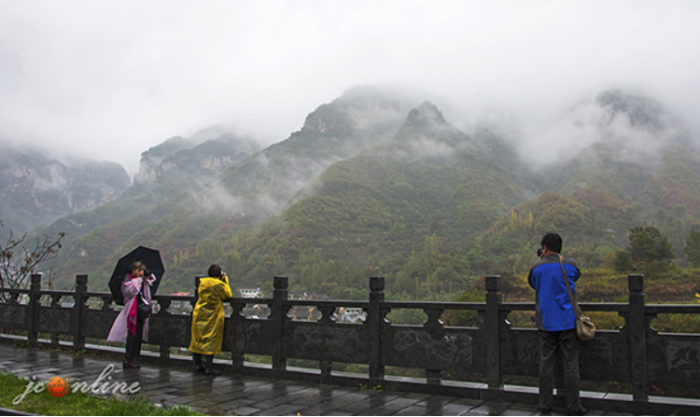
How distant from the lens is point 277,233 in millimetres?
Result: 103062

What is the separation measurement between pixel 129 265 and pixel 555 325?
19.9ft

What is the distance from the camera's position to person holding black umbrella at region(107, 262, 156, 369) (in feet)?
23.1

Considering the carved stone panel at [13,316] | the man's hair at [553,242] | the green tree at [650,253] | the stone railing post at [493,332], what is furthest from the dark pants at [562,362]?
the green tree at [650,253]

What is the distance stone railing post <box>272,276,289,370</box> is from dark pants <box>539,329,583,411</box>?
11.1ft

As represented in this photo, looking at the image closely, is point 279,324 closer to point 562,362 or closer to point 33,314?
point 562,362

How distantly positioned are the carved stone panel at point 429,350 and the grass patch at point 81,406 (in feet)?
8.09

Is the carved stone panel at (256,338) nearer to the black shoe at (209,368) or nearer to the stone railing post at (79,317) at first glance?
the black shoe at (209,368)

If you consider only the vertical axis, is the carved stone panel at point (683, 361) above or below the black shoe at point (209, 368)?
above

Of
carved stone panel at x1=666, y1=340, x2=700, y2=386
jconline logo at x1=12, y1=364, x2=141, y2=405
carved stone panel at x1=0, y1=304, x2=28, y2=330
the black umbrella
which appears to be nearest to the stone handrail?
carved stone panel at x1=666, y1=340, x2=700, y2=386

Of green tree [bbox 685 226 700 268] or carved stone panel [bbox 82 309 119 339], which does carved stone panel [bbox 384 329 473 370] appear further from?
green tree [bbox 685 226 700 268]

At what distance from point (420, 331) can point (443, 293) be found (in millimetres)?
79138

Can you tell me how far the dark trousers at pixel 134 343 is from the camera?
7.04 m

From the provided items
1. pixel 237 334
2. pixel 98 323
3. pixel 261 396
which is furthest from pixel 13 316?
pixel 261 396

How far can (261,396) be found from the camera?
5.40m
